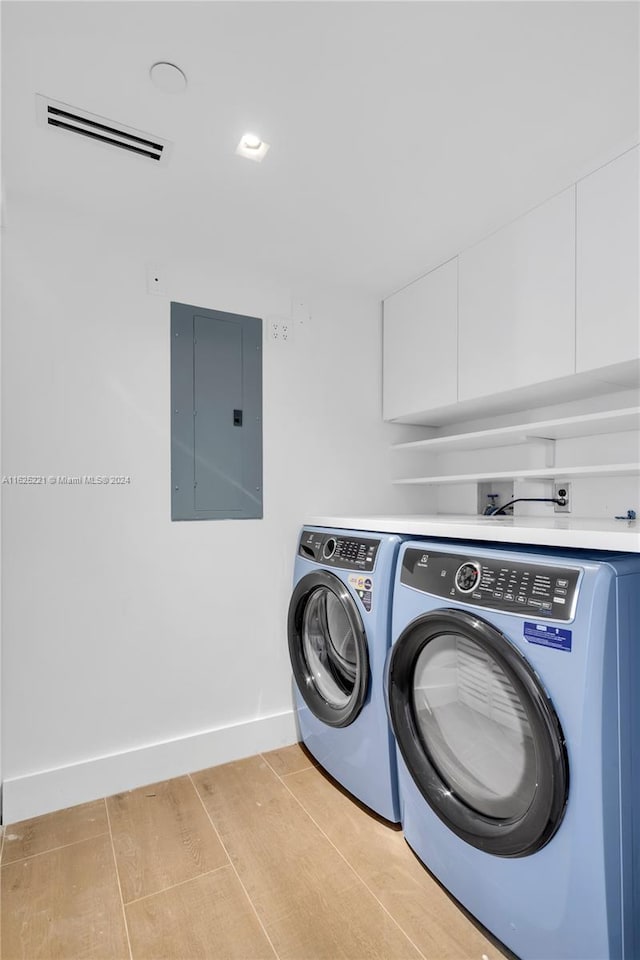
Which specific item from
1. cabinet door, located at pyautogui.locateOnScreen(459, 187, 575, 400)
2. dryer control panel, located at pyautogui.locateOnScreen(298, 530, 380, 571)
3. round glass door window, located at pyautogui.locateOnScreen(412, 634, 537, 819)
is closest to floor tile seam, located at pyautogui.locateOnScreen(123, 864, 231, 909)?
round glass door window, located at pyautogui.locateOnScreen(412, 634, 537, 819)

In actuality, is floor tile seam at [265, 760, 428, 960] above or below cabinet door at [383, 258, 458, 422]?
below

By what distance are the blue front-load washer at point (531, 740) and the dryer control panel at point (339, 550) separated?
1.00 ft

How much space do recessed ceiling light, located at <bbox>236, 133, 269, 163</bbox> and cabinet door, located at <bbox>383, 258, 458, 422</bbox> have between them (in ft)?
3.32

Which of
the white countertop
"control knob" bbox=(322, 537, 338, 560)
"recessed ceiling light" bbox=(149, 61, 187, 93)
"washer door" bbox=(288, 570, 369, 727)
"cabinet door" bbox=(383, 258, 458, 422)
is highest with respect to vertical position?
"recessed ceiling light" bbox=(149, 61, 187, 93)

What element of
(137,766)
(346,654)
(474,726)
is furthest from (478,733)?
(137,766)

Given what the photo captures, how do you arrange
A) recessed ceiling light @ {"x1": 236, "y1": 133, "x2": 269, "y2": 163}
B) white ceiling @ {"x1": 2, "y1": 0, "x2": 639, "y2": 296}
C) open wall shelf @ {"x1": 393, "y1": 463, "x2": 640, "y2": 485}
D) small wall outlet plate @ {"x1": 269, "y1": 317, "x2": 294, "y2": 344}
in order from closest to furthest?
white ceiling @ {"x1": 2, "y1": 0, "x2": 639, "y2": 296} < recessed ceiling light @ {"x1": 236, "y1": 133, "x2": 269, "y2": 163} < open wall shelf @ {"x1": 393, "y1": 463, "x2": 640, "y2": 485} < small wall outlet plate @ {"x1": 269, "y1": 317, "x2": 294, "y2": 344}

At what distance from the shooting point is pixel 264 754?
2.24 metres

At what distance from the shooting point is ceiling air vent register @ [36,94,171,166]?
1.41m

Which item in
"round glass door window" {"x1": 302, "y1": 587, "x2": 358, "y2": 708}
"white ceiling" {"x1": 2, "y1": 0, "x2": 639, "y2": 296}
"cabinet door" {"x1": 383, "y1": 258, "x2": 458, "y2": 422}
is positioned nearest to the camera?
"white ceiling" {"x1": 2, "y1": 0, "x2": 639, "y2": 296}

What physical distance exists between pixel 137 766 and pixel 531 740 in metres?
1.60

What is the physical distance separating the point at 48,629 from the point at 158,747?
0.67m

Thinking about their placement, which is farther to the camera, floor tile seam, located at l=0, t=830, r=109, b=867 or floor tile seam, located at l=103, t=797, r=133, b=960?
floor tile seam, located at l=0, t=830, r=109, b=867

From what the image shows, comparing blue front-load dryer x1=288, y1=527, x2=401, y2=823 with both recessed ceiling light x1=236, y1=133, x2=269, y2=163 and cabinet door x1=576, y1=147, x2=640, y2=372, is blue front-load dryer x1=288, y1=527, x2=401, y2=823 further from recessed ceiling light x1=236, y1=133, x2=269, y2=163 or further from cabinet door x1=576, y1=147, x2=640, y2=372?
recessed ceiling light x1=236, y1=133, x2=269, y2=163

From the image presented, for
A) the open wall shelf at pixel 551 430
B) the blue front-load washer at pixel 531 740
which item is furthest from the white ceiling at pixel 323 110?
the blue front-load washer at pixel 531 740
